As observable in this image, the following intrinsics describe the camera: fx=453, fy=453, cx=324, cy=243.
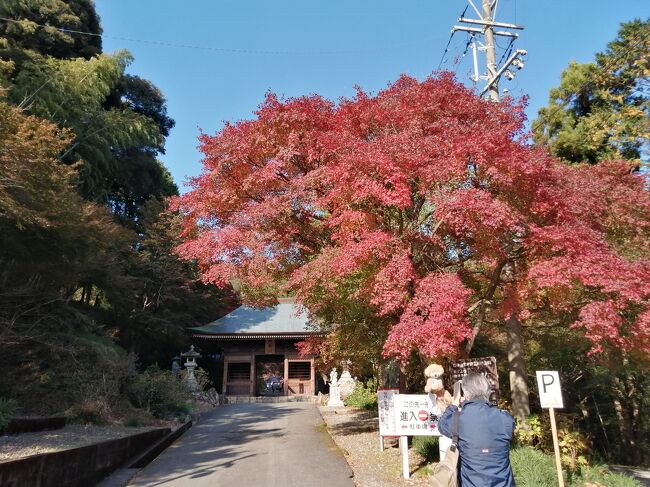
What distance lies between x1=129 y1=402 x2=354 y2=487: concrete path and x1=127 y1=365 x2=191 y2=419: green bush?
3.64 feet

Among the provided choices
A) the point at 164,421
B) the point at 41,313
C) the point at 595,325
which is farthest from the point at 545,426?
the point at 41,313

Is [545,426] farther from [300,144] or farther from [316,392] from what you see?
[316,392]

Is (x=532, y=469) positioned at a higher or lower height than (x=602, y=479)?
higher

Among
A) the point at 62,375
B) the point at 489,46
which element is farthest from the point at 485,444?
the point at 62,375

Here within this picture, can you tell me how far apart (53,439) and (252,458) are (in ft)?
10.9

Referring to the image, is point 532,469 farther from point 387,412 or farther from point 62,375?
point 62,375

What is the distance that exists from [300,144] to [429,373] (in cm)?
540

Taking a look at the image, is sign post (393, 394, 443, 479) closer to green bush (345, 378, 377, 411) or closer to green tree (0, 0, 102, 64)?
green bush (345, 378, 377, 411)

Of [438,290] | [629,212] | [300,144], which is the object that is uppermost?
[300,144]

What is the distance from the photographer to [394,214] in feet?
27.0

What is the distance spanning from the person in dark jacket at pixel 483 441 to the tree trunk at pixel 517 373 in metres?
5.54

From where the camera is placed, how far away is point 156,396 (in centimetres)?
1343

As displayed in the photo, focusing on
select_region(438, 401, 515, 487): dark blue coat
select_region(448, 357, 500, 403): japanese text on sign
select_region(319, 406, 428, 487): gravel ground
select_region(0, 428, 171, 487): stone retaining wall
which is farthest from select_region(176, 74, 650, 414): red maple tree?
select_region(0, 428, 171, 487): stone retaining wall

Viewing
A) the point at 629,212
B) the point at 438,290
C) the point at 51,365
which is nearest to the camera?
the point at 438,290
